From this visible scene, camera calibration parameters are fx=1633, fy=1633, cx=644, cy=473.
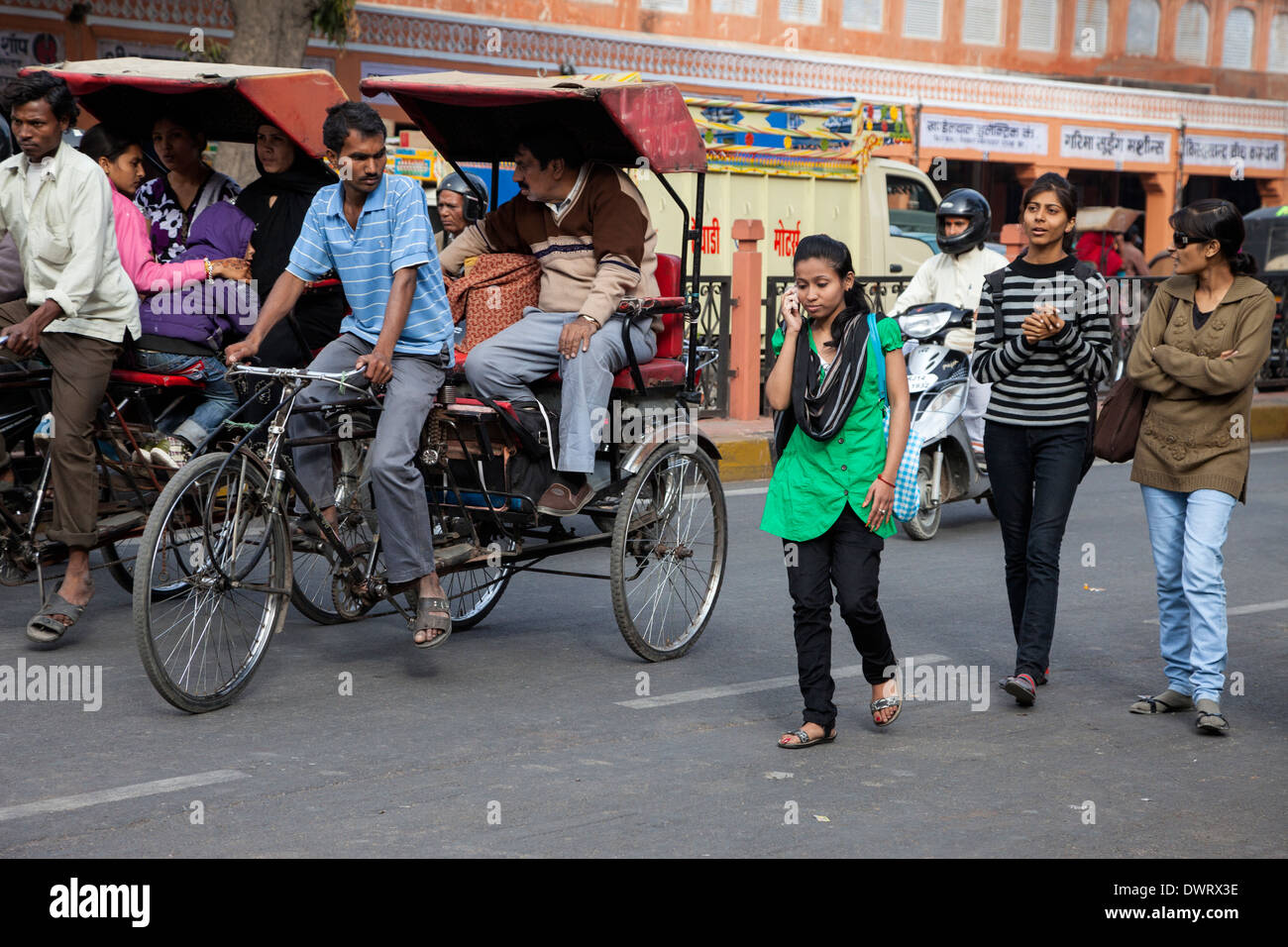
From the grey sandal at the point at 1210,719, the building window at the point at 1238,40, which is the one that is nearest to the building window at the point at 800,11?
the building window at the point at 1238,40

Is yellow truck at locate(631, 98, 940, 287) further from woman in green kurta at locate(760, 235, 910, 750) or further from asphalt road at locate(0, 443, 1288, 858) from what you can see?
woman in green kurta at locate(760, 235, 910, 750)

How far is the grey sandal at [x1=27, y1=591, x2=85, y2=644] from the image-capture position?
20.6 ft

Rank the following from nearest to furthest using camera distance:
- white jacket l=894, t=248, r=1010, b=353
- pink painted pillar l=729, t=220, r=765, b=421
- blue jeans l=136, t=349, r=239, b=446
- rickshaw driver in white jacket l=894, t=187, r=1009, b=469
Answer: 1. blue jeans l=136, t=349, r=239, b=446
2. rickshaw driver in white jacket l=894, t=187, r=1009, b=469
3. white jacket l=894, t=248, r=1010, b=353
4. pink painted pillar l=729, t=220, r=765, b=421

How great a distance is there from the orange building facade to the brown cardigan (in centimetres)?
1355

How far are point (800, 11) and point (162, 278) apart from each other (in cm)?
2154

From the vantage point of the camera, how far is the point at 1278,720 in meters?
5.77

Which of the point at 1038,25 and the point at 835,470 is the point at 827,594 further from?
the point at 1038,25

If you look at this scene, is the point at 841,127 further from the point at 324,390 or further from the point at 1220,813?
the point at 1220,813

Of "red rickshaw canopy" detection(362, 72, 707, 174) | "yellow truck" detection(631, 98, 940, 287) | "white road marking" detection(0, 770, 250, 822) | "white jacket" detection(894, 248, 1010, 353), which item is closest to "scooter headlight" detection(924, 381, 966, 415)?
"white jacket" detection(894, 248, 1010, 353)

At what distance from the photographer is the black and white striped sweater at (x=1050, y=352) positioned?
5.77m

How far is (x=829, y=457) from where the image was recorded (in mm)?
5301

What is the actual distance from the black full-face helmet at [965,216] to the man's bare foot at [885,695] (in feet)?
15.0


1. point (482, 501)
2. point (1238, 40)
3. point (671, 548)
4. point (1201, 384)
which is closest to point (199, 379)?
point (482, 501)

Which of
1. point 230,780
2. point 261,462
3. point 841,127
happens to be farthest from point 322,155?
point 841,127
